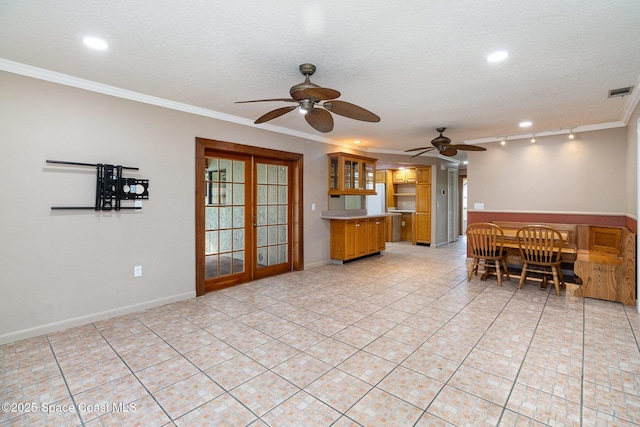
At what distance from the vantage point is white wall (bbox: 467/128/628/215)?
470 centimetres

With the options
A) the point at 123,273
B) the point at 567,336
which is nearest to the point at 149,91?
the point at 123,273

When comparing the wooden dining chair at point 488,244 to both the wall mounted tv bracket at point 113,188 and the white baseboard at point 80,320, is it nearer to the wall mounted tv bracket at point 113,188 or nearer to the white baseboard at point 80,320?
the white baseboard at point 80,320

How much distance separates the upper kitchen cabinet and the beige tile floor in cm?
266

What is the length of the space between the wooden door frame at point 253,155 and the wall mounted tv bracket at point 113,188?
0.72m

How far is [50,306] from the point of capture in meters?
2.88

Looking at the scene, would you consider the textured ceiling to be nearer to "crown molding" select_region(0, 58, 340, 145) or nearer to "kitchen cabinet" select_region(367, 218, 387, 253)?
"crown molding" select_region(0, 58, 340, 145)

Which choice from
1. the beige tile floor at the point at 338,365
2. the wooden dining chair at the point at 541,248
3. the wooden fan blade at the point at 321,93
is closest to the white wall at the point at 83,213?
the beige tile floor at the point at 338,365

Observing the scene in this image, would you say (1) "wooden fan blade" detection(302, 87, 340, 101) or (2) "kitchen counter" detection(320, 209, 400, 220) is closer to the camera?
(1) "wooden fan blade" detection(302, 87, 340, 101)

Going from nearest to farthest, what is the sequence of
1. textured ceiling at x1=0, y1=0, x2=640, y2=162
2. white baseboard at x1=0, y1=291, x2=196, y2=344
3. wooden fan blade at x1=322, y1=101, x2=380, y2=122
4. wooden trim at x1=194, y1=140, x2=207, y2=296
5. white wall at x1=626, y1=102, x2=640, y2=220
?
textured ceiling at x1=0, y1=0, x2=640, y2=162
wooden fan blade at x1=322, y1=101, x2=380, y2=122
white baseboard at x1=0, y1=291, x2=196, y2=344
white wall at x1=626, y1=102, x2=640, y2=220
wooden trim at x1=194, y1=140, x2=207, y2=296

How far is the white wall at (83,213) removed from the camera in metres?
2.71

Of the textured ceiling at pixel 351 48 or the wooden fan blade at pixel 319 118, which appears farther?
the wooden fan blade at pixel 319 118

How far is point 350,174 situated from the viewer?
240 inches

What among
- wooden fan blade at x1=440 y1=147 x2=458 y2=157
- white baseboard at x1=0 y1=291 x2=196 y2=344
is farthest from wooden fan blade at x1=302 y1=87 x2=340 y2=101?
wooden fan blade at x1=440 y1=147 x2=458 y2=157

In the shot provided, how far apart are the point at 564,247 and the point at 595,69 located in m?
2.58
